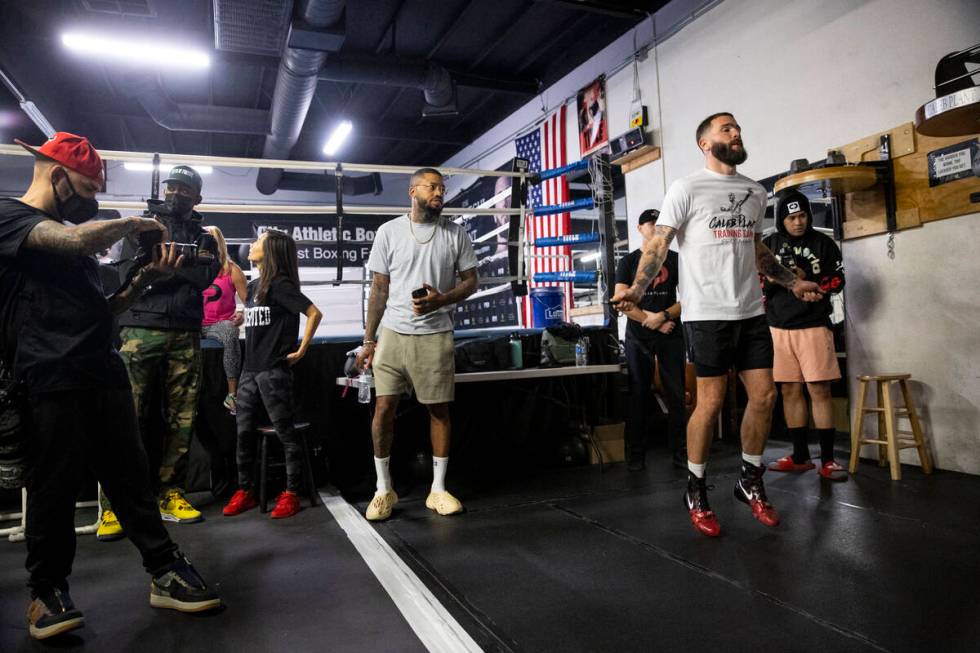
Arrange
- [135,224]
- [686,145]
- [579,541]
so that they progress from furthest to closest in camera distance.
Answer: [686,145] < [579,541] < [135,224]

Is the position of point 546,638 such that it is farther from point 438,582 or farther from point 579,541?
point 579,541

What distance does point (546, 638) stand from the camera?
61.2 inches

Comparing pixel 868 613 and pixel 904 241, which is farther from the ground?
pixel 904 241

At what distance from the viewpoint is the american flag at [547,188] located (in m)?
7.36

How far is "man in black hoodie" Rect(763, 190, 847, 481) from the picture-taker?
11.5 feet

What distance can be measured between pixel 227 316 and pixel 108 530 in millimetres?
1405

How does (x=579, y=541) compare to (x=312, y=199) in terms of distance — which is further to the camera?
A: (x=312, y=199)

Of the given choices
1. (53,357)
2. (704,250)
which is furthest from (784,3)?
(53,357)

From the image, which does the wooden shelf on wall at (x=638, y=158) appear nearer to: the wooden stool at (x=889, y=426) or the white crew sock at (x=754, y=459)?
the wooden stool at (x=889, y=426)

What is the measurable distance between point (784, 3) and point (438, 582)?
4.76m

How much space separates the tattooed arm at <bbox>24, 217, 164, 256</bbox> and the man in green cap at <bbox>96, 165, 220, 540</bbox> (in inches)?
39.0

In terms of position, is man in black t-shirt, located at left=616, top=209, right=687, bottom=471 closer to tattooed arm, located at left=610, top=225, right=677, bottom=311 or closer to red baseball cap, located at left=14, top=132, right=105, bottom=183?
tattooed arm, located at left=610, top=225, right=677, bottom=311

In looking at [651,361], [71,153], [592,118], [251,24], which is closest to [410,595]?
[71,153]

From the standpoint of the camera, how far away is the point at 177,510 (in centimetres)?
297
